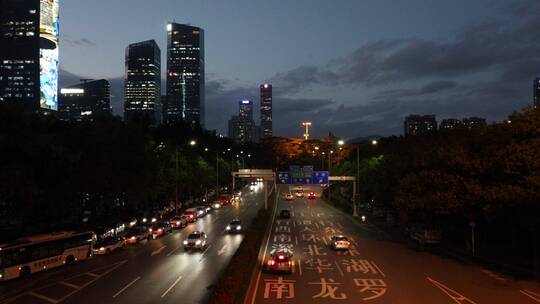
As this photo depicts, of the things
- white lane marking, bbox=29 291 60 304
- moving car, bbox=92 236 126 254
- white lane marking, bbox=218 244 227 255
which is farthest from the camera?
white lane marking, bbox=218 244 227 255

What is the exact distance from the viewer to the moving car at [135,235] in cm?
4797

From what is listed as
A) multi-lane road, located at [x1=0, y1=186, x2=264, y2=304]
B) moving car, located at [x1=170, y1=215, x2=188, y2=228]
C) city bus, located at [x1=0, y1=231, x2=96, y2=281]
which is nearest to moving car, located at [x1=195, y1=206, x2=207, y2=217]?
moving car, located at [x1=170, y1=215, x2=188, y2=228]

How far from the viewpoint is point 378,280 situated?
98.9ft

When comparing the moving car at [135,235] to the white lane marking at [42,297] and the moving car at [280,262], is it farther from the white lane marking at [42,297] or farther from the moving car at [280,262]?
the white lane marking at [42,297]

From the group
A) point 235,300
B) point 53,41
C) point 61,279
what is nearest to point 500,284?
point 235,300

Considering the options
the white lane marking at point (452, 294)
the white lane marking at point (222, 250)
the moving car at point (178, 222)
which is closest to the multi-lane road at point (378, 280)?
the white lane marking at point (452, 294)

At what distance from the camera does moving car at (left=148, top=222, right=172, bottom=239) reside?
53559mm

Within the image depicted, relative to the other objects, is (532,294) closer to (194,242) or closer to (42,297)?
(42,297)

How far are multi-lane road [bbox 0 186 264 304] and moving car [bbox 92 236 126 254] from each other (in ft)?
1.62

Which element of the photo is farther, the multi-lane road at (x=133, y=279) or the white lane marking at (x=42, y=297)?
the multi-lane road at (x=133, y=279)

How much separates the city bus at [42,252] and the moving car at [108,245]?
1038mm

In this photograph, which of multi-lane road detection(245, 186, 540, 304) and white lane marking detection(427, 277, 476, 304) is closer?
white lane marking detection(427, 277, 476, 304)

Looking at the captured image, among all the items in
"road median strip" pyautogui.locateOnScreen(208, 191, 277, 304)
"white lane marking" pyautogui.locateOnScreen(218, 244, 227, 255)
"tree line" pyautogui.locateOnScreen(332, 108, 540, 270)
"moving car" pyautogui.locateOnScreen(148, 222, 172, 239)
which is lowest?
"white lane marking" pyautogui.locateOnScreen(218, 244, 227, 255)

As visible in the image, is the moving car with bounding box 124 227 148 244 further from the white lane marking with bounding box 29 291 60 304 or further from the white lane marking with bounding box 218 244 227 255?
the white lane marking with bounding box 29 291 60 304
